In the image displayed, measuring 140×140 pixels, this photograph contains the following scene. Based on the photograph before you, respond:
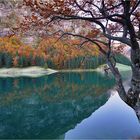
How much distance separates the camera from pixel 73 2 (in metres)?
13.0

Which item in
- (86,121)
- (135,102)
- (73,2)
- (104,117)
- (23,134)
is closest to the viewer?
(73,2)

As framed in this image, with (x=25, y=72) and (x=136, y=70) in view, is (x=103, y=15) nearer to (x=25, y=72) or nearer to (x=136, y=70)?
(x=136, y=70)

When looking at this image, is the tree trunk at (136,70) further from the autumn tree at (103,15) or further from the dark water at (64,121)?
the dark water at (64,121)

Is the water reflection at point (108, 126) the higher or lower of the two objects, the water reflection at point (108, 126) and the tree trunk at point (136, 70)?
the lower

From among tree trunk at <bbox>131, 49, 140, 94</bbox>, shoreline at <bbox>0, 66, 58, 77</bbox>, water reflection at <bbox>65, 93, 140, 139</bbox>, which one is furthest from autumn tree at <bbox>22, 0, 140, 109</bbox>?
shoreline at <bbox>0, 66, 58, 77</bbox>

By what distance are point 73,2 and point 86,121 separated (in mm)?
20204

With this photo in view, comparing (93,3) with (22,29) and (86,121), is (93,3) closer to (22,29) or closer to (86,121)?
(22,29)

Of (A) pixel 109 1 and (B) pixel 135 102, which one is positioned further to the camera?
(B) pixel 135 102

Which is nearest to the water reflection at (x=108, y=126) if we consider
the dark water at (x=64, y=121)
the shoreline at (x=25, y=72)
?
the dark water at (x=64, y=121)

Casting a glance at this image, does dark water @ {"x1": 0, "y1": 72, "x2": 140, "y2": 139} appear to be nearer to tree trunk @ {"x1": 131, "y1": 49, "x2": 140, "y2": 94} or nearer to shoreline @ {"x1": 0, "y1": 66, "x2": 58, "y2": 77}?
tree trunk @ {"x1": 131, "y1": 49, "x2": 140, "y2": 94}

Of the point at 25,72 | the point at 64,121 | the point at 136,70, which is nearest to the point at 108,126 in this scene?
the point at 64,121

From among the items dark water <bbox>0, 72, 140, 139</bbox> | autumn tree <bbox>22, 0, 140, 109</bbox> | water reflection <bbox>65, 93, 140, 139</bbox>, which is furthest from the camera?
dark water <bbox>0, 72, 140, 139</bbox>

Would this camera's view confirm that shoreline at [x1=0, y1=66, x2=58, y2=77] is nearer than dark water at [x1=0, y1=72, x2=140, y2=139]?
No

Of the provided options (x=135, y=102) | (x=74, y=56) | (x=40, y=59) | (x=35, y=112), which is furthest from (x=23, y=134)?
(x=74, y=56)
